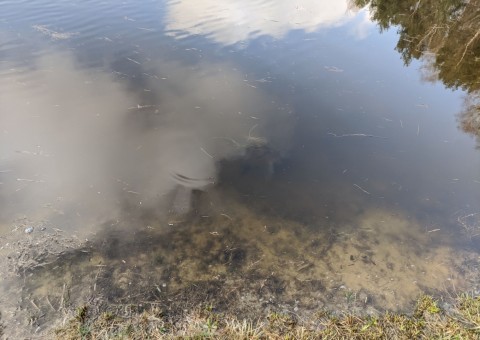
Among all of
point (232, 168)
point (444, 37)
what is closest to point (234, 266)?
point (232, 168)

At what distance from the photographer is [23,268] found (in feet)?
15.2

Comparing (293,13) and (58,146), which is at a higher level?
(293,13)

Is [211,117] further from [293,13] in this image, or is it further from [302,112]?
[293,13]

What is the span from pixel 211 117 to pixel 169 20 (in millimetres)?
6402

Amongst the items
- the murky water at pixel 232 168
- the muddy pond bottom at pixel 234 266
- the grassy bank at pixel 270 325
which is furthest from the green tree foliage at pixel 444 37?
the grassy bank at pixel 270 325

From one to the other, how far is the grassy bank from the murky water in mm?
217

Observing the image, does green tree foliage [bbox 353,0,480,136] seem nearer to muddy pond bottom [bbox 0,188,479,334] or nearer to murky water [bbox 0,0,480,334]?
murky water [bbox 0,0,480,334]

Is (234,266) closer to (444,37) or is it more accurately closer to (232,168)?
(232,168)

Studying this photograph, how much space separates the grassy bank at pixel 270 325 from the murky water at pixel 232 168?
217 mm

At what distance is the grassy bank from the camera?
397 centimetres

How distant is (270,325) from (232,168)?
3.22m

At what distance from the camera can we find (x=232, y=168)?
6.70m

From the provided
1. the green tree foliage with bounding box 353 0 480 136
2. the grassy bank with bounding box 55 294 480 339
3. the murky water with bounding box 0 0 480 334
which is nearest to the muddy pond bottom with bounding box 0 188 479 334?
the murky water with bounding box 0 0 480 334

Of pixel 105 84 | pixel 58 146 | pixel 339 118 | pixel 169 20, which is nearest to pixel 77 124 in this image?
pixel 58 146
